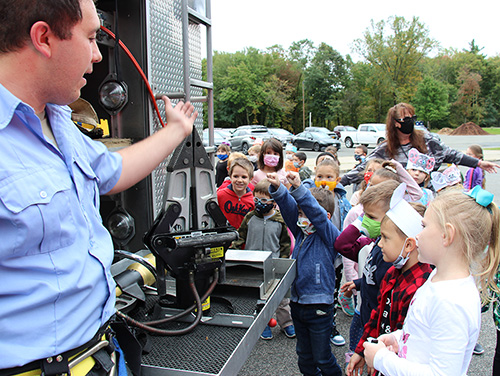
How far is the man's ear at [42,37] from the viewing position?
111 cm

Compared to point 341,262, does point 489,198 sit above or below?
above

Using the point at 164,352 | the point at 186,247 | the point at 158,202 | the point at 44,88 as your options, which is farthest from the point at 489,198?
the point at 158,202

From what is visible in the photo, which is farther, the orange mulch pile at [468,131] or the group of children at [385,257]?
the orange mulch pile at [468,131]

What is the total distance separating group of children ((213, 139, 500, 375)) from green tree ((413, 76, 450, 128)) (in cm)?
5461

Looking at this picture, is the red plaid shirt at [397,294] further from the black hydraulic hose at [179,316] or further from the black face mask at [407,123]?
the black face mask at [407,123]

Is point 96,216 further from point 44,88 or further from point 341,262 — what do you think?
point 341,262

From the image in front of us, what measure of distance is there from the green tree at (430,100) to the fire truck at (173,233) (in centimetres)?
5620

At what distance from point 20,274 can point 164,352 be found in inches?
28.9

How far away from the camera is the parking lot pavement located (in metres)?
3.50

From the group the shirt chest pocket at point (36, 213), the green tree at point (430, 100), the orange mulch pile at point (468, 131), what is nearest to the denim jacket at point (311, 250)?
the shirt chest pocket at point (36, 213)

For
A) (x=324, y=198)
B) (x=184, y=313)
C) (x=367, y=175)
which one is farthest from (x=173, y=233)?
(x=367, y=175)

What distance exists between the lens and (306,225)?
3.12 meters

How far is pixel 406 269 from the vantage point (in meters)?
2.22

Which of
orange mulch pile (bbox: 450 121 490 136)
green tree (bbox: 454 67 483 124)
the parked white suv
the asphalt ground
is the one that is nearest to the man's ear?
the asphalt ground
